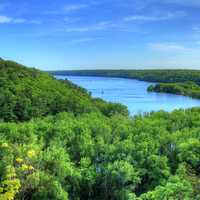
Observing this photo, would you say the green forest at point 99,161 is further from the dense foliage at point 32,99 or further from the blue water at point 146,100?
the dense foliage at point 32,99

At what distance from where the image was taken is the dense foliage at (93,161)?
13.9 metres

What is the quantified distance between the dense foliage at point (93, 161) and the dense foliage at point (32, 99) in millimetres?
33554

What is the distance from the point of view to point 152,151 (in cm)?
1859

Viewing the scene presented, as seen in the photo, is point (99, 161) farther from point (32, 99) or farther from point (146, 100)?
point (146, 100)

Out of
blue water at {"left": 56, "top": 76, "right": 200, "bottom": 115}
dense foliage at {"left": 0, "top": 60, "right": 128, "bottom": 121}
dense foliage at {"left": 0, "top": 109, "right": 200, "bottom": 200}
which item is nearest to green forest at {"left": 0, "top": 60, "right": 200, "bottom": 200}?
dense foliage at {"left": 0, "top": 109, "right": 200, "bottom": 200}

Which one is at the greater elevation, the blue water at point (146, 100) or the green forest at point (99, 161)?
the green forest at point (99, 161)

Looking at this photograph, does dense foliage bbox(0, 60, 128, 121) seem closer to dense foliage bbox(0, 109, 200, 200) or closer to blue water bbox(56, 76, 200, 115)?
blue water bbox(56, 76, 200, 115)

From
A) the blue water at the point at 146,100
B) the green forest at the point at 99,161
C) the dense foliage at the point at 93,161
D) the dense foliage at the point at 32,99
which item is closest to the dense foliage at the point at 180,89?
the blue water at the point at 146,100

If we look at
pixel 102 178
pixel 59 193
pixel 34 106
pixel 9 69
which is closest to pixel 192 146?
pixel 102 178

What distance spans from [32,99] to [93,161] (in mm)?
48814

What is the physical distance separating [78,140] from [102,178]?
4097mm

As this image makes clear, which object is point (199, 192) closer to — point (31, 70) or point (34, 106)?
point (34, 106)

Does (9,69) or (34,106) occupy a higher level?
(9,69)

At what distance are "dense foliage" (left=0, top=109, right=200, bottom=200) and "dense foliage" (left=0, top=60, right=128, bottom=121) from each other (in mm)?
33554
